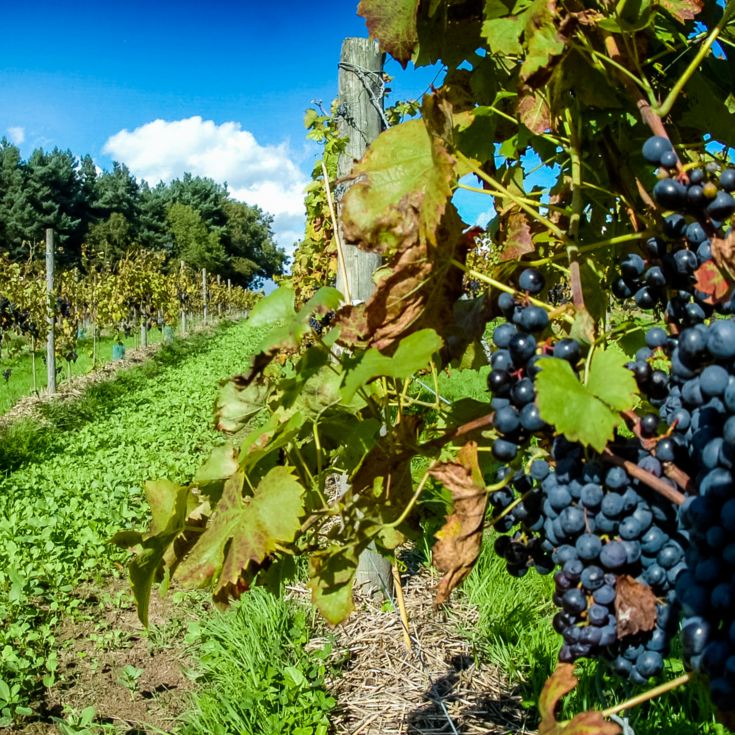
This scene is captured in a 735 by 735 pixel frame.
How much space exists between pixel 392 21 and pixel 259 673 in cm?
271

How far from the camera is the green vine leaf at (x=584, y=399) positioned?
2.54 feet

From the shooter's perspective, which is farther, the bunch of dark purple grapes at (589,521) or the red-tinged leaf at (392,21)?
the red-tinged leaf at (392,21)

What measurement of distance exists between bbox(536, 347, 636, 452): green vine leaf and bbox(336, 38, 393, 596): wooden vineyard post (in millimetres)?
2758

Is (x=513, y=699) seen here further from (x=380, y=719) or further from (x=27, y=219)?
(x=27, y=219)

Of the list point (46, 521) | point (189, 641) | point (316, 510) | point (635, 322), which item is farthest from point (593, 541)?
point (46, 521)

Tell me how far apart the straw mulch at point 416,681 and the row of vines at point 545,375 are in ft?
5.81

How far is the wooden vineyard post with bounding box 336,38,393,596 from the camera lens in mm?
3611

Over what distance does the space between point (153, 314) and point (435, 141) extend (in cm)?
2020

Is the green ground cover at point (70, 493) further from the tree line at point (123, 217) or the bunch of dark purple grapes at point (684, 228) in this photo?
the tree line at point (123, 217)

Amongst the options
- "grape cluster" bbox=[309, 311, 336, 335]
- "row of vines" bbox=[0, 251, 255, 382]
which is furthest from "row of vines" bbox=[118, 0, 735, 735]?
"row of vines" bbox=[0, 251, 255, 382]

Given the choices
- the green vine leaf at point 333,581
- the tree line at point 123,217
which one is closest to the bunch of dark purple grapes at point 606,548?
the green vine leaf at point 333,581

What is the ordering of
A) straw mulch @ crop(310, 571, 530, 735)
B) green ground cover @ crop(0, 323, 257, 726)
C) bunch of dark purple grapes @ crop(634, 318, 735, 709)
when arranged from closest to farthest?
bunch of dark purple grapes @ crop(634, 318, 735, 709), straw mulch @ crop(310, 571, 530, 735), green ground cover @ crop(0, 323, 257, 726)

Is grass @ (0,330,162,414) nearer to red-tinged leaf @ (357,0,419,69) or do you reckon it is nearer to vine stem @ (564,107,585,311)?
red-tinged leaf @ (357,0,419,69)

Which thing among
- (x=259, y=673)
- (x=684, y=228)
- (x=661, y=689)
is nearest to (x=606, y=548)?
(x=661, y=689)
